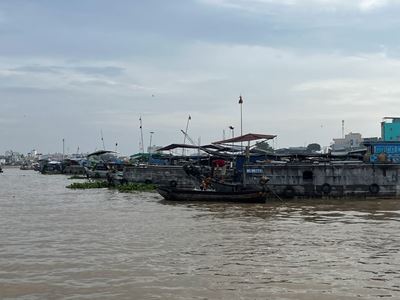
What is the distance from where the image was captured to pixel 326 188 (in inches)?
1420

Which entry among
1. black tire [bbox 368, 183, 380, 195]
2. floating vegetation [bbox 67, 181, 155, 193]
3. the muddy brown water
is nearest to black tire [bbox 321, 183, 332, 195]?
black tire [bbox 368, 183, 380, 195]

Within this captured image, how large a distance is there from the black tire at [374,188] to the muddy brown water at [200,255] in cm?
923

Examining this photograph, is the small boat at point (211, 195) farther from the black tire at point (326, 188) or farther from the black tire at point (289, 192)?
the black tire at point (326, 188)

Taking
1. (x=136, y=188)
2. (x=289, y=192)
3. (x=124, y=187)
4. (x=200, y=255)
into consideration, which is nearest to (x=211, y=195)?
(x=289, y=192)

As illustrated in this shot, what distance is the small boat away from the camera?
3059cm

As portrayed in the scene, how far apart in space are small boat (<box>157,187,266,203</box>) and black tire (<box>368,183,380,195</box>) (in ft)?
30.9

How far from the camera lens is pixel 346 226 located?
2108cm

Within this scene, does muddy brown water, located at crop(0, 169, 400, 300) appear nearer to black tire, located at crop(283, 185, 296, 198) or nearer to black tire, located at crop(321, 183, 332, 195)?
black tire, located at crop(321, 183, 332, 195)

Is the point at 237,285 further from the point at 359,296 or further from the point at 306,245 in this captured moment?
the point at 306,245

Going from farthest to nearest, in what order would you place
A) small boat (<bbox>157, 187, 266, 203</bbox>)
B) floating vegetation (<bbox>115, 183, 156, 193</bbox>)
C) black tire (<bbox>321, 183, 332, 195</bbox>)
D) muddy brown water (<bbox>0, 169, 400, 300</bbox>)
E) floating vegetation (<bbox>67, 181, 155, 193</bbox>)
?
floating vegetation (<bbox>67, 181, 155, 193</bbox>)
floating vegetation (<bbox>115, 183, 156, 193</bbox>)
black tire (<bbox>321, 183, 332, 195</bbox>)
small boat (<bbox>157, 187, 266, 203</bbox>)
muddy brown water (<bbox>0, 169, 400, 300</bbox>)

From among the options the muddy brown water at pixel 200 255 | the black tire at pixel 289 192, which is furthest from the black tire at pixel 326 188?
the muddy brown water at pixel 200 255

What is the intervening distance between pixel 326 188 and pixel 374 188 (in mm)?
3313

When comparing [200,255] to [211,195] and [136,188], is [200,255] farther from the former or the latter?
[136,188]

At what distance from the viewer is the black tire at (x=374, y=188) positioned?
117ft
